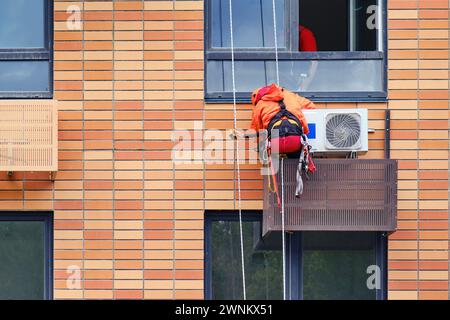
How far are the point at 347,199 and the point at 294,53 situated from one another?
1507mm

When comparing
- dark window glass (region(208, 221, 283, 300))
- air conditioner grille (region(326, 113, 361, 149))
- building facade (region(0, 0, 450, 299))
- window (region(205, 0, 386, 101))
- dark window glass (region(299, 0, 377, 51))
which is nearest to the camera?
air conditioner grille (region(326, 113, 361, 149))

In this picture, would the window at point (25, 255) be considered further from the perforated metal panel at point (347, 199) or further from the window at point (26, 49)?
the perforated metal panel at point (347, 199)

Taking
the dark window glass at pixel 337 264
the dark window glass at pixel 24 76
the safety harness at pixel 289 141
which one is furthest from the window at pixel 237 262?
the dark window glass at pixel 24 76

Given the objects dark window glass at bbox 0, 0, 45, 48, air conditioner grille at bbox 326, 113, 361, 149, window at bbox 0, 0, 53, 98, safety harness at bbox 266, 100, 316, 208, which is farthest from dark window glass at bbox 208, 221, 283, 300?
dark window glass at bbox 0, 0, 45, 48

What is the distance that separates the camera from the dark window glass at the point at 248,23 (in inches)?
445

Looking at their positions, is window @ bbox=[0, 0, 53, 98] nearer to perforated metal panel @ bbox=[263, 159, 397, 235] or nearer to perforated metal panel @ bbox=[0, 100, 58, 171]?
perforated metal panel @ bbox=[0, 100, 58, 171]

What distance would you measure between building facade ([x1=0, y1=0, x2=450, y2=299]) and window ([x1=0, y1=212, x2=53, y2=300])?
0.01 meters

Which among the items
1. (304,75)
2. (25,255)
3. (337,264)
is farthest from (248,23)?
(25,255)

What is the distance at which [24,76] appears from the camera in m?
11.3

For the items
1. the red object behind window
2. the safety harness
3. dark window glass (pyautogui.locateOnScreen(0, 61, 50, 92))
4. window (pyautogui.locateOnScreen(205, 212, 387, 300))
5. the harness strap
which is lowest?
window (pyautogui.locateOnScreen(205, 212, 387, 300))

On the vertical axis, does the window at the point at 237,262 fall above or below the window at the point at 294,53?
below

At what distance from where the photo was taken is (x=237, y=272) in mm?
11109

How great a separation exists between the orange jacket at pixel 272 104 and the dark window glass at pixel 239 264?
3.22 ft

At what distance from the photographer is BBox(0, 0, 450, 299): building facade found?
11.0 meters
